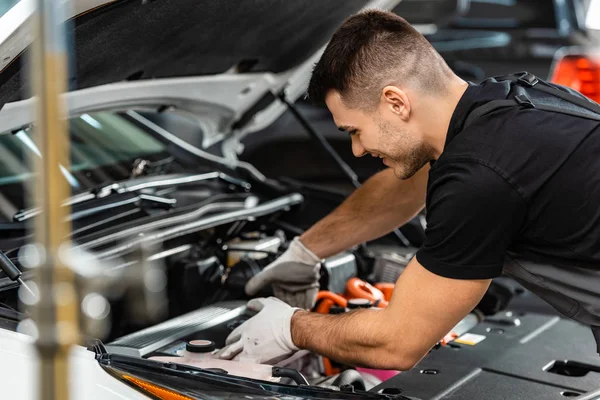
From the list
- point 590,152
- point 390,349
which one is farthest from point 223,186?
point 590,152

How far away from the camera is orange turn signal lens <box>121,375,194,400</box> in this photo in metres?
1.39

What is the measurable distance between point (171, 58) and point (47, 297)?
1.43 meters

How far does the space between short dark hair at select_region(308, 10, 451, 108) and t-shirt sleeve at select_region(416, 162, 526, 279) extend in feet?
0.73

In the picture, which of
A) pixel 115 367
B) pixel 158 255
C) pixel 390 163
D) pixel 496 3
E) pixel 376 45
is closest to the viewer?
pixel 115 367

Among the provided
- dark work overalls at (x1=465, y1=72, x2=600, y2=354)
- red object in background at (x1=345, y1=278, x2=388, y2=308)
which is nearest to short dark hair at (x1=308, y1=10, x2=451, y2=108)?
dark work overalls at (x1=465, y1=72, x2=600, y2=354)

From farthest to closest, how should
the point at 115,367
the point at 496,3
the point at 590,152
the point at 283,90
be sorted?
the point at 496,3
the point at 283,90
the point at 590,152
the point at 115,367

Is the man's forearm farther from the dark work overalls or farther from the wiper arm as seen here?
the wiper arm

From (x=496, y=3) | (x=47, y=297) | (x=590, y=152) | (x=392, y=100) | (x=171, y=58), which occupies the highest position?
(x=496, y=3)

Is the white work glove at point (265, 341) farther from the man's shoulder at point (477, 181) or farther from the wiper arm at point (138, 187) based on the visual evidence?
the wiper arm at point (138, 187)

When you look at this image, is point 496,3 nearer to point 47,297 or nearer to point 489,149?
point 489,149

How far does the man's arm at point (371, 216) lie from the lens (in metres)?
2.23

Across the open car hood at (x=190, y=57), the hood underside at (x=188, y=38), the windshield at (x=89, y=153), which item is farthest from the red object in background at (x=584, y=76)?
the windshield at (x=89, y=153)

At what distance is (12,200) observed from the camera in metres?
2.18

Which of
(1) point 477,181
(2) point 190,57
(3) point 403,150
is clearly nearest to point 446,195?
(1) point 477,181
